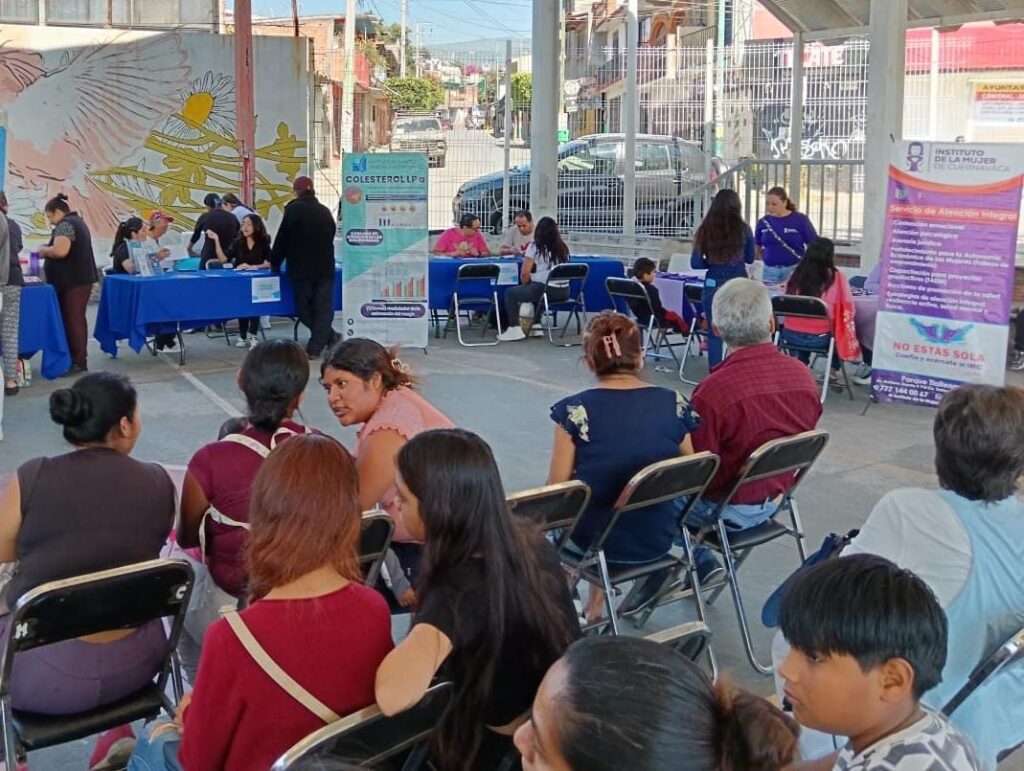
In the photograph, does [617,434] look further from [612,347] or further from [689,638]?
[689,638]

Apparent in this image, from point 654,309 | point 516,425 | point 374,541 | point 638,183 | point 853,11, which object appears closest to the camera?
point 374,541

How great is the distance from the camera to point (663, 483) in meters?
3.67

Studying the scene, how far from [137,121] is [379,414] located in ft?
46.8

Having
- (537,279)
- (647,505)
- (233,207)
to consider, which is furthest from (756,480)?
(233,207)

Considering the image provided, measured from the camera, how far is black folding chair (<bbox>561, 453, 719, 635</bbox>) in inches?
142

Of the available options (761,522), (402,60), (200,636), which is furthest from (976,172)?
(402,60)

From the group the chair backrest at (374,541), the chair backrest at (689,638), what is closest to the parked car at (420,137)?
the chair backrest at (374,541)

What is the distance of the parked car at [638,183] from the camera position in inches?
611

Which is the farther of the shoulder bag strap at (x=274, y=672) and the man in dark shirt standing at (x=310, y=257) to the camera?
the man in dark shirt standing at (x=310, y=257)

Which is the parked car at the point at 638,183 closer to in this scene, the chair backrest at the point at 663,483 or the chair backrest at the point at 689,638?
the chair backrest at the point at 663,483

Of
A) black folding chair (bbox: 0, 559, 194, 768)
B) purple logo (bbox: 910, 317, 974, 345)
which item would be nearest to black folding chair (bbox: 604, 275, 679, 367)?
purple logo (bbox: 910, 317, 974, 345)

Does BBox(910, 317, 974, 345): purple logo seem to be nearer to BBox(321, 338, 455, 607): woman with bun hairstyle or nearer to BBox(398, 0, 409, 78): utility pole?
BBox(321, 338, 455, 607): woman with bun hairstyle

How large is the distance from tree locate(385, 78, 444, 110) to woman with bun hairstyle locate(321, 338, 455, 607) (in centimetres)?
3602

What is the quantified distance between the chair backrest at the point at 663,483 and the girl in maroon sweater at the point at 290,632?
133cm
